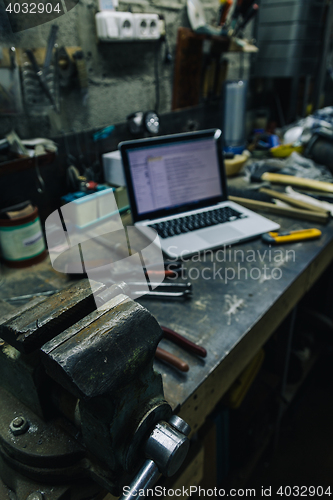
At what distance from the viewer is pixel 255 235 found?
47.7 inches

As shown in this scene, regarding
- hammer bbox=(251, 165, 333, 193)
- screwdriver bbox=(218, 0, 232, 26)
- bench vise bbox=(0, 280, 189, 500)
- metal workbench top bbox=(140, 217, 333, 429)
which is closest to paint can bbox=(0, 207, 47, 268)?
metal workbench top bbox=(140, 217, 333, 429)

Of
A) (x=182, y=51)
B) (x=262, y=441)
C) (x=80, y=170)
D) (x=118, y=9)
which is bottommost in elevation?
(x=262, y=441)

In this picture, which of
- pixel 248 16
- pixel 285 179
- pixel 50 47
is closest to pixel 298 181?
pixel 285 179

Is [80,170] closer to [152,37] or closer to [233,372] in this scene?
[152,37]

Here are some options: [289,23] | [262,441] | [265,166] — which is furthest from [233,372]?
[289,23]

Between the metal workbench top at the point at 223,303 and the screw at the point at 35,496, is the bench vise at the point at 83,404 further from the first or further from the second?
the metal workbench top at the point at 223,303

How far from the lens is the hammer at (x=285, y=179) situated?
5.09 ft

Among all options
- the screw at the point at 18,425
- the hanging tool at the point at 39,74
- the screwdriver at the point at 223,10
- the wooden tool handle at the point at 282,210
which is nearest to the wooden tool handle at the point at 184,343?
the screw at the point at 18,425

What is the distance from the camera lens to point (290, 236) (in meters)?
1.19

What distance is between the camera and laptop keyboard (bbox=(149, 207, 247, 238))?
120cm

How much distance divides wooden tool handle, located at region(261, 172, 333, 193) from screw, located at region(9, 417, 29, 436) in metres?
1.47

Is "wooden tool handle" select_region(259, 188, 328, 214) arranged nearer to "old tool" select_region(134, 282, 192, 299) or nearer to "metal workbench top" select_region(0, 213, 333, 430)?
"metal workbench top" select_region(0, 213, 333, 430)

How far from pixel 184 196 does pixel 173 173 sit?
0.10 metres

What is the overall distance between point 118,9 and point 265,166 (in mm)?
995
